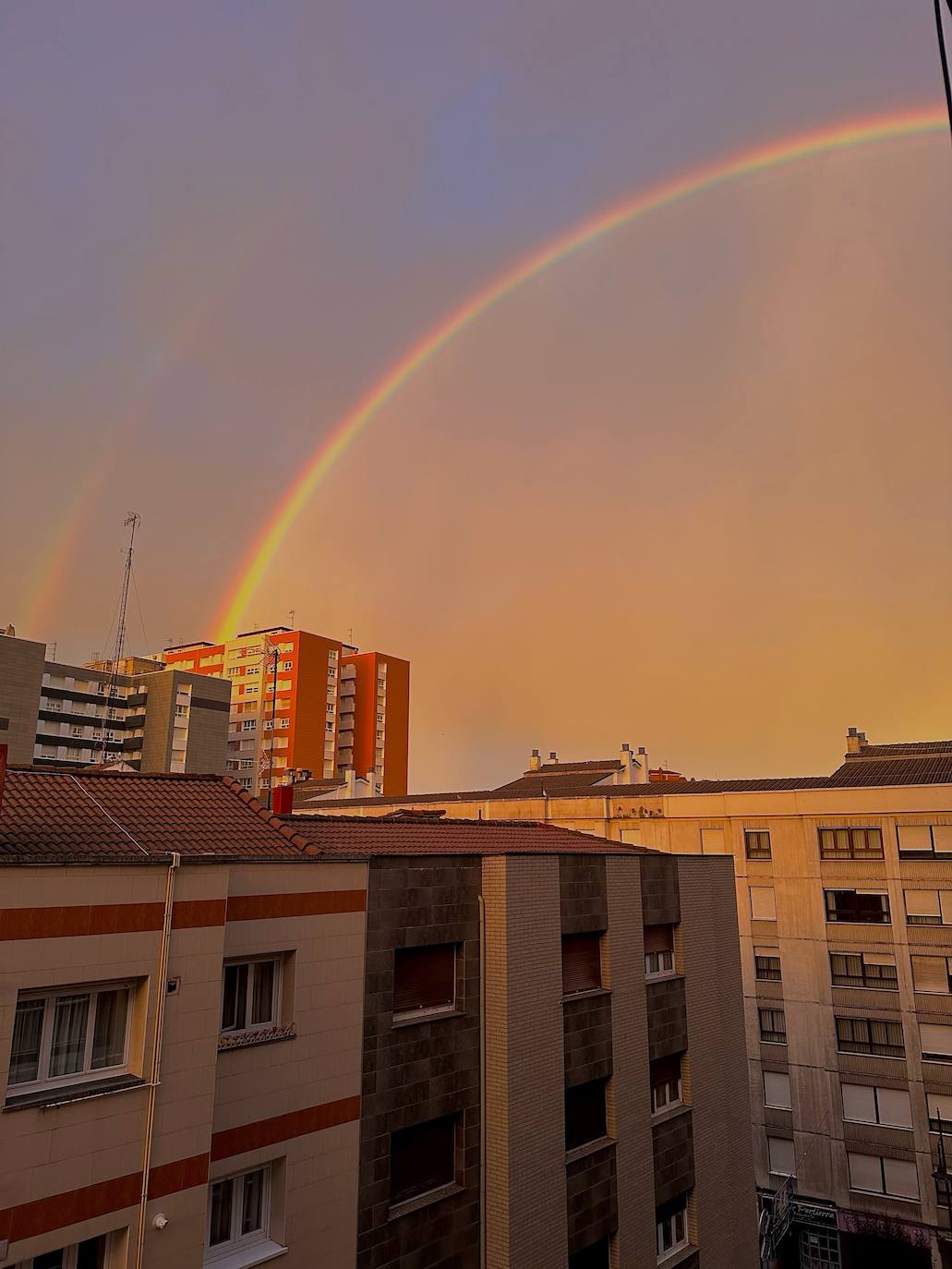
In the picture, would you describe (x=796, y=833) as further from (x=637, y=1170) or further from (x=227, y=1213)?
(x=227, y=1213)

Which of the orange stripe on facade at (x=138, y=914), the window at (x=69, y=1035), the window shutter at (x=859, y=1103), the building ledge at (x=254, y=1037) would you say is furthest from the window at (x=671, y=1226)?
the window shutter at (x=859, y=1103)

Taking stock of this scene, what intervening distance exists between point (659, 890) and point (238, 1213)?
36.7 ft

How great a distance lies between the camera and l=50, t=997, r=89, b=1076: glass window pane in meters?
8.89

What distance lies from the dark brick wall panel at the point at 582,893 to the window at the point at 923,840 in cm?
2101

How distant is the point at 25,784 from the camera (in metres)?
11.6

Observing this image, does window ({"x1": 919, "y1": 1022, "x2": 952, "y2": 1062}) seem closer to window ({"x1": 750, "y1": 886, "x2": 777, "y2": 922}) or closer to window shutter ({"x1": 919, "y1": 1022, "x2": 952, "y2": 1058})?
window shutter ({"x1": 919, "y1": 1022, "x2": 952, "y2": 1058})

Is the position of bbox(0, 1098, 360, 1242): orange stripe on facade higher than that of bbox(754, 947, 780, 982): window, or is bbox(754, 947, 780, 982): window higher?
bbox(0, 1098, 360, 1242): orange stripe on facade

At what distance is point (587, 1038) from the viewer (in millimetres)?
15773

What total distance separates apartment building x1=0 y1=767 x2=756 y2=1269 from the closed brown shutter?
0.20 ft

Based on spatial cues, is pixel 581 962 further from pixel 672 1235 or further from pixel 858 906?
pixel 858 906

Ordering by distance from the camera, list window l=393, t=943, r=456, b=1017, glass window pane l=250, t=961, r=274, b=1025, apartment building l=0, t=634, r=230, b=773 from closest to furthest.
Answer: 1. glass window pane l=250, t=961, r=274, b=1025
2. window l=393, t=943, r=456, b=1017
3. apartment building l=0, t=634, r=230, b=773

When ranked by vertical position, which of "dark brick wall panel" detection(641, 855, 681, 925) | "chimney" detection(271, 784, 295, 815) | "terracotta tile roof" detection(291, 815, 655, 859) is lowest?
"dark brick wall panel" detection(641, 855, 681, 925)

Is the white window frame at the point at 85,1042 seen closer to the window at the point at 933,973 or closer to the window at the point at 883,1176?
the window at the point at 933,973

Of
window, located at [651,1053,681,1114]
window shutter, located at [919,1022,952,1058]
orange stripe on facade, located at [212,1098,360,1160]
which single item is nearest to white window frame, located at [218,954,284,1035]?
orange stripe on facade, located at [212,1098,360,1160]
